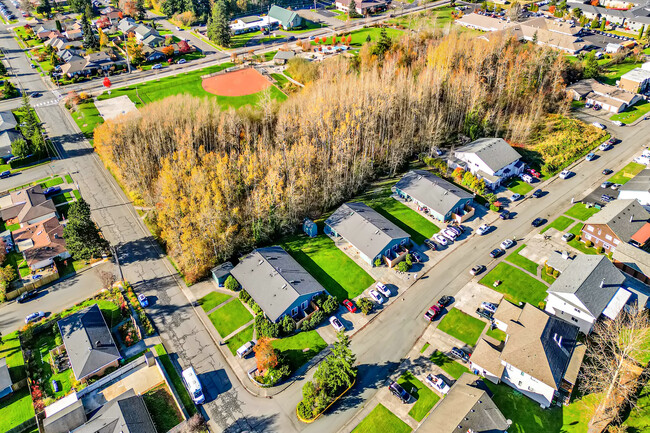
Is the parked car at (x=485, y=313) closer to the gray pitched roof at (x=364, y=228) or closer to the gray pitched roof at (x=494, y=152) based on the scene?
the gray pitched roof at (x=364, y=228)

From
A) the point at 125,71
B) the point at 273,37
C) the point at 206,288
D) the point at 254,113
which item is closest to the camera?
the point at 206,288

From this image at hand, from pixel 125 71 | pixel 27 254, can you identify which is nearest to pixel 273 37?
pixel 125 71

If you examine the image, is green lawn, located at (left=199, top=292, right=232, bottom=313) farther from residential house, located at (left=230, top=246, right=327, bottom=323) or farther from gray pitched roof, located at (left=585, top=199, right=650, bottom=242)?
gray pitched roof, located at (left=585, top=199, right=650, bottom=242)

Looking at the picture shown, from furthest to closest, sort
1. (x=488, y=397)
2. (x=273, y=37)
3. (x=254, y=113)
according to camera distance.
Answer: (x=273, y=37)
(x=254, y=113)
(x=488, y=397)

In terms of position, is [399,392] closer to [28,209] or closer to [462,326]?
[462,326]

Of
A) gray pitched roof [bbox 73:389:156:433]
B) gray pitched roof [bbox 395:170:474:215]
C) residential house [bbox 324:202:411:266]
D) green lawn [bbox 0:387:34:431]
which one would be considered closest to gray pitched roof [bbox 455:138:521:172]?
gray pitched roof [bbox 395:170:474:215]

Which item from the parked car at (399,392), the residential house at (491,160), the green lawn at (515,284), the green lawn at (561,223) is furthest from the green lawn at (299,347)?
the residential house at (491,160)

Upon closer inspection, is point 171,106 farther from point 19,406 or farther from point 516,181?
point 516,181

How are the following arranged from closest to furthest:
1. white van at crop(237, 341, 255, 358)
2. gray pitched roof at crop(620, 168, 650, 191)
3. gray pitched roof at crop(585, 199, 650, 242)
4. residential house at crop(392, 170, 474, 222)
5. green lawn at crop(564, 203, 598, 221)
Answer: white van at crop(237, 341, 255, 358) < gray pitched roof at crop(585, 199, 650, 242) < residential house at crop(392, 170, 474, 222) < green lawn at crop(564, 203, 598, 221) < gray pitched roof at crop(620, 168, 650, 191)
